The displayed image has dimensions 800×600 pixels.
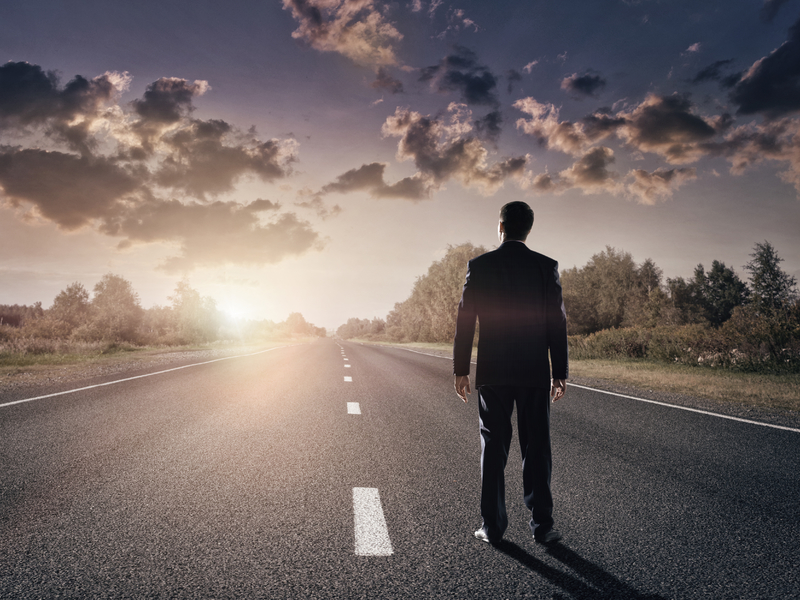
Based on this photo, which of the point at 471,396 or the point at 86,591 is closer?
the point at 86,591

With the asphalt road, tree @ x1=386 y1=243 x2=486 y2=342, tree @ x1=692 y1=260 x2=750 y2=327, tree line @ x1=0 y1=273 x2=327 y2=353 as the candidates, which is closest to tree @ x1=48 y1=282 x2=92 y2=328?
tree line @ x1=0 y1=273 x2=327 y2=353

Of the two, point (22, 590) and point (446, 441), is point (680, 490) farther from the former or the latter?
point (22, 590)

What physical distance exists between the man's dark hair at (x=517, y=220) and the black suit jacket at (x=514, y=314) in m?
0.08

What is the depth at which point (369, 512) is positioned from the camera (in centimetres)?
308

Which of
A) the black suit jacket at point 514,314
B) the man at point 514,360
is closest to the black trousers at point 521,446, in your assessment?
the man at point 514,360

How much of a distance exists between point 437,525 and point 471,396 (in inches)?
252

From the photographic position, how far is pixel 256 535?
2.73 m

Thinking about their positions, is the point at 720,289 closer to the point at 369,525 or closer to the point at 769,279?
the point at 769,279

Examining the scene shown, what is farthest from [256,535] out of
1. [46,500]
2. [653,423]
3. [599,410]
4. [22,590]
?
[599,410]

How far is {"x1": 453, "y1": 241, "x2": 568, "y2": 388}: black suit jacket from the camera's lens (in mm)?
2791

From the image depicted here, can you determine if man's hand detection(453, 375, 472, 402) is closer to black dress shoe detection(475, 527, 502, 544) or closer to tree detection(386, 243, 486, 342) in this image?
black dress shoe detection(475, 527, 502, 544)

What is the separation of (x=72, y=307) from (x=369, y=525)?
60.4 meters

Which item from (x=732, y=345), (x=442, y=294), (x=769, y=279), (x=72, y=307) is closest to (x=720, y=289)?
Result: (x=769, y=279)

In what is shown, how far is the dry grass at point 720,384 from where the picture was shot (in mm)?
8659
